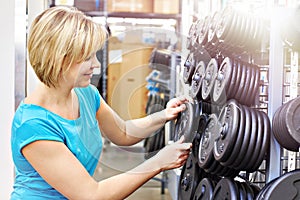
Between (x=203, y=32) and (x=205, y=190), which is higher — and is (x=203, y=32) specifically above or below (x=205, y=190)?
above

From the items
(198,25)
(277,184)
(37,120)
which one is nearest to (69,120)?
(37,120)

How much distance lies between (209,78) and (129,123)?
360mm

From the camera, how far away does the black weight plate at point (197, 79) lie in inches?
73.7

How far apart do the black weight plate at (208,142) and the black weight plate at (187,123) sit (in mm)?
47

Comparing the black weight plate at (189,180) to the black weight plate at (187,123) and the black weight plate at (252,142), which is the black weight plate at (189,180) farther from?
the black weight plate at (252,142)

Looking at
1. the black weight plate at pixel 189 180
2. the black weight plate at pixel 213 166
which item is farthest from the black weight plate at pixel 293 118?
the black weight plate at pixel 189 180

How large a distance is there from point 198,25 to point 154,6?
4784mm

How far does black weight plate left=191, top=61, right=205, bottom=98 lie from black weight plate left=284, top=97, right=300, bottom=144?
0.59m

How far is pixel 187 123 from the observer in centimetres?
168

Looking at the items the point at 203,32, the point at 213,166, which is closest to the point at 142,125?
the point at 213,166

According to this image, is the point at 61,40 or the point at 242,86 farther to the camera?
the point at 242,86

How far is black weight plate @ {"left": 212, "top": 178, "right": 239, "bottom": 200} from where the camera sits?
4.92ft

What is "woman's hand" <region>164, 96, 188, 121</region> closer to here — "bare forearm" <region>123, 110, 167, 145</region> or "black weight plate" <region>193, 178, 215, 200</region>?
"bare forearm" <region>123, 110, 167, 145</region>

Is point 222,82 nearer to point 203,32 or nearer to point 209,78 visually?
point 209,78
